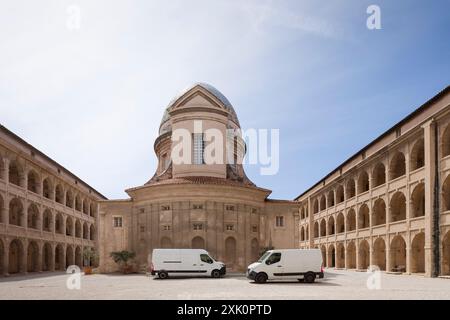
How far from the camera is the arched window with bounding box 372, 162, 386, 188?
152ft

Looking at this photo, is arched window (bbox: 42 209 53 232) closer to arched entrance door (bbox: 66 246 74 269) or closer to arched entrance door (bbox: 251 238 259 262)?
arched entrance door (bbox: 66 246 74 269)

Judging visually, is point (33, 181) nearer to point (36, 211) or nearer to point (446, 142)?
point (36, 211)

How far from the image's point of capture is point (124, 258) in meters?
37.1

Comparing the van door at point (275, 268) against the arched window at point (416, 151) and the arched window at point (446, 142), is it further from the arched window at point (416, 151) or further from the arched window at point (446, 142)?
the arched window at point (416, 151)

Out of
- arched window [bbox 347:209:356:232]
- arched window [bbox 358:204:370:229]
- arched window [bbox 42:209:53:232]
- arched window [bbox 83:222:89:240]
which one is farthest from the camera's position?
arched window [bbox 83:222:89:240]

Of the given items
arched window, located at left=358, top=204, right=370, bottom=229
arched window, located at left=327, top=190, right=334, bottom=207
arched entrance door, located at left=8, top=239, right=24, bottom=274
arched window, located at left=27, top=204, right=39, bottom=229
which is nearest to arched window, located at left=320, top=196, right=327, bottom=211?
arched window, located at left=327, top=190, right=334, bottom=207

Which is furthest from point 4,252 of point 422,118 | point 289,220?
point 422,118

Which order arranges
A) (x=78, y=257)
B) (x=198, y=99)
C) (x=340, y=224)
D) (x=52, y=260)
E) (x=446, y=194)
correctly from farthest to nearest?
1. (x=78, y=257)
2. (x=340, y=224)
3. (x=52, y=260)
4. (x=198, y=99)
5. (x=446, y=194)

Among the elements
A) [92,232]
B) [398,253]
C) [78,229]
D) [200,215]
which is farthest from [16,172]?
[398,253]

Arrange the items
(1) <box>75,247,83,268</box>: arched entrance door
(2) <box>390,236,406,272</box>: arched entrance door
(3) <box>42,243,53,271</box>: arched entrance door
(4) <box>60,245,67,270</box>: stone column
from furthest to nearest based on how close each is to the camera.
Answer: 1. (1) <box>75,247,83,268</box>: arched entrance door
2. (4) <box>60,245,67,270</box>: stone column
3. (3) <box>42,243,53,271</box>: arched entrance door
4. (2) <box>390,236,406,272</box>: arched entrance door

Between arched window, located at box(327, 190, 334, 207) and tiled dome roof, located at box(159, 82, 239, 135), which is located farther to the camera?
arched window, located at box(327, 190, 334, 207)

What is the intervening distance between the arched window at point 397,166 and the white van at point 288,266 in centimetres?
2006

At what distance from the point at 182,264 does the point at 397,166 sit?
26.0 m

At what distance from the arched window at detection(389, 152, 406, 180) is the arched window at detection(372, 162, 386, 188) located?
77.6 inches
